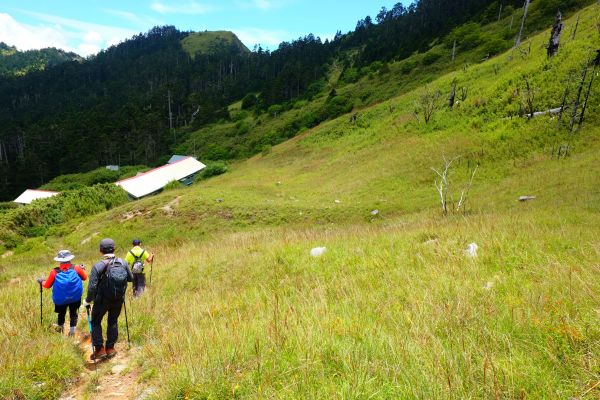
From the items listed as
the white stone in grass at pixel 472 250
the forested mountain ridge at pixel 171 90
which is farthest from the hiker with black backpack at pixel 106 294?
the forested mountain ridge at pixel 171 90

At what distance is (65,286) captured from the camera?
6141mm

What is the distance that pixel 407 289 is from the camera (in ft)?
15.9

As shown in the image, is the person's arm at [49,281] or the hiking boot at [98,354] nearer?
the hiking boot at [98,354]

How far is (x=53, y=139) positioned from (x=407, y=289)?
122377 mm

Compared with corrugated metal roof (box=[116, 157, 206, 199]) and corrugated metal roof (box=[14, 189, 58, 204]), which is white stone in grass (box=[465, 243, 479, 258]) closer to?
corrugated metal roof (box=[116, 157, 206, 199])

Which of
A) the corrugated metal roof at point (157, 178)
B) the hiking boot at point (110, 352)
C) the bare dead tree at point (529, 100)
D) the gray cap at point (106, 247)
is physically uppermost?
the bare dead tree at point (529, 100)

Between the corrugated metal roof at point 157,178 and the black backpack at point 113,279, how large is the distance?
4299 centimetres

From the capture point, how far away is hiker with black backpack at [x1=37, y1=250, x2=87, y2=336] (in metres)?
6.09

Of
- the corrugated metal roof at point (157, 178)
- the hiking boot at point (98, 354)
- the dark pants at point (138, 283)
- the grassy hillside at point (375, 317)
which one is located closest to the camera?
the grassy hillside at point (375, 317)

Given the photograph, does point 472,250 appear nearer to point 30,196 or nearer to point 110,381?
point 110,381

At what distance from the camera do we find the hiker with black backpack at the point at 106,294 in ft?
17.3

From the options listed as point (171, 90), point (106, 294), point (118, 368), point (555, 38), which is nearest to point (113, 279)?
point (106, 294)

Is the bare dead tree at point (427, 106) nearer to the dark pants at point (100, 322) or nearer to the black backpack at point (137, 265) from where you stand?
the black backpack at point (137, 265)

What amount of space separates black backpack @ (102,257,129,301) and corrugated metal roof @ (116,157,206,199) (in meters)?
43.0
